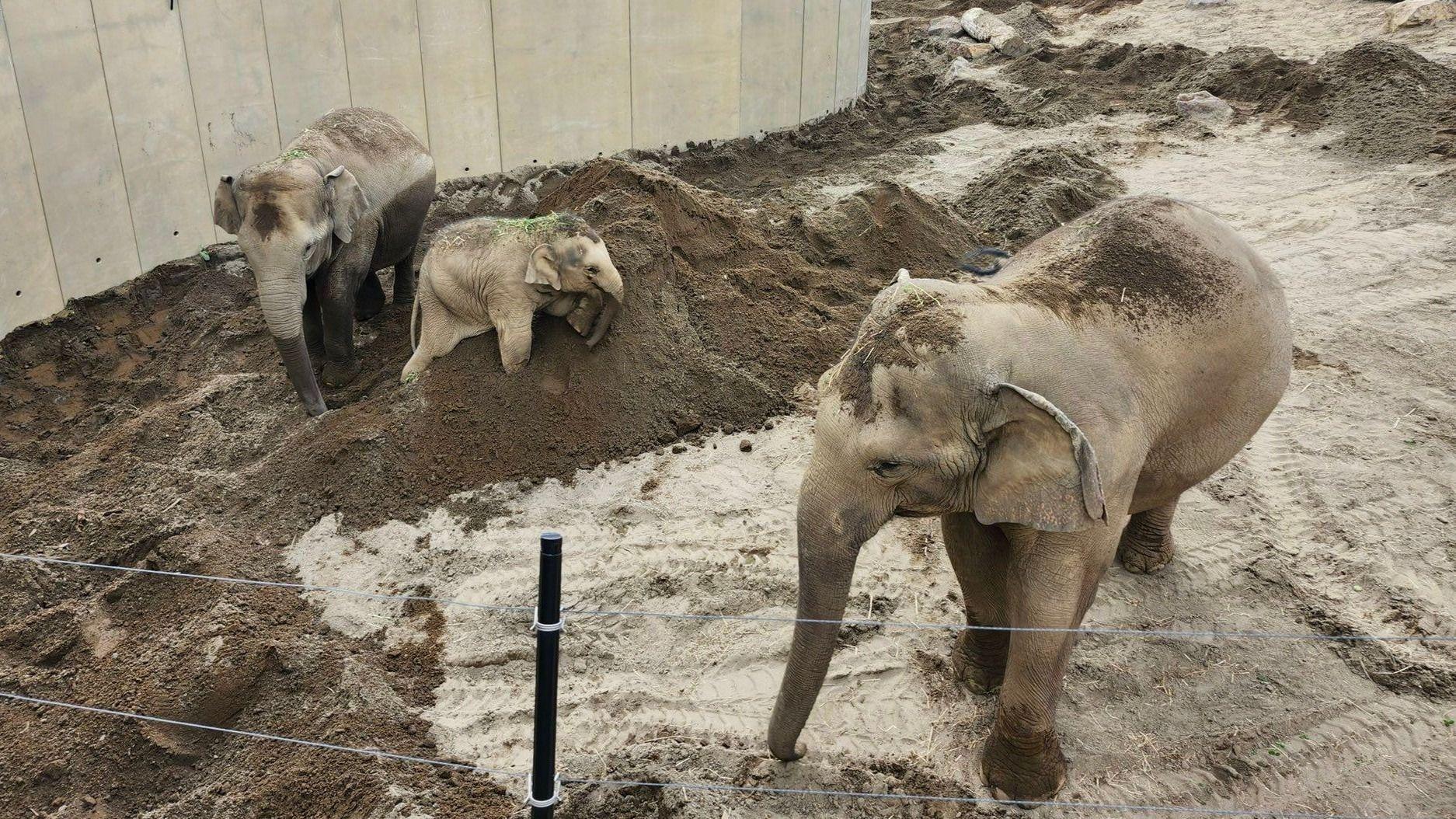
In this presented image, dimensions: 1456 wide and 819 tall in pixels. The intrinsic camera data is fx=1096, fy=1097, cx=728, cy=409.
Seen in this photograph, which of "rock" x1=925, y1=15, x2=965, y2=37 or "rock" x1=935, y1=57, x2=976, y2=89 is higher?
"rock" x1=925, y1=15, x2=965, y2=37

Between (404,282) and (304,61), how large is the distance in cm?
311

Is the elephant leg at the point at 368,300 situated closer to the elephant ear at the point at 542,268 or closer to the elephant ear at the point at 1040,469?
the elephant ear at the point at 542,268

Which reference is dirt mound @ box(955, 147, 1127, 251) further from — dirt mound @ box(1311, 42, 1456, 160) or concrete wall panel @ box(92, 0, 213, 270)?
concrete wall panel @ box(92, 0, 213, 270)

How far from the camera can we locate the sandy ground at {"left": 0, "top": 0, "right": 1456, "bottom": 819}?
183 inches

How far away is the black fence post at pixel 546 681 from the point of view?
3.15 meters

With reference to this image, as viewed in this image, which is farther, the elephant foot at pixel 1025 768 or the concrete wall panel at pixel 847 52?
the concrete wall panel at pixel 847 52

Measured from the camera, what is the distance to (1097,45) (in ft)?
60.4

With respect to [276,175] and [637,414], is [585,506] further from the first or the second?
[276,175]

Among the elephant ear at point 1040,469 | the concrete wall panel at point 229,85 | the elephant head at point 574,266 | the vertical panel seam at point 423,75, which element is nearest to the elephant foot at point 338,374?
the elephant head at point 574,266

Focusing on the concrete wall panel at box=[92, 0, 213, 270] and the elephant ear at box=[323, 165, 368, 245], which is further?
the concrete wall panel at box=[92, 0, 213, 270]

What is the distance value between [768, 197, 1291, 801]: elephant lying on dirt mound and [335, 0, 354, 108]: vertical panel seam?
872 centimetres

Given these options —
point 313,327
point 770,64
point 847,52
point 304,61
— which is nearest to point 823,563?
point 313,327

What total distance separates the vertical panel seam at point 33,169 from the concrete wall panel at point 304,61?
99.6 inches

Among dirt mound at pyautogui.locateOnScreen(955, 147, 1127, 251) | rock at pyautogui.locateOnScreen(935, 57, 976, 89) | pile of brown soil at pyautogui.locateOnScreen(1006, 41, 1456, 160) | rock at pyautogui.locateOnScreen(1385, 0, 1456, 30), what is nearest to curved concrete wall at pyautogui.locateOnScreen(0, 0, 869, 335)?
rock at pyautogui.locateOnScreen(935, 57, 976, 89)
